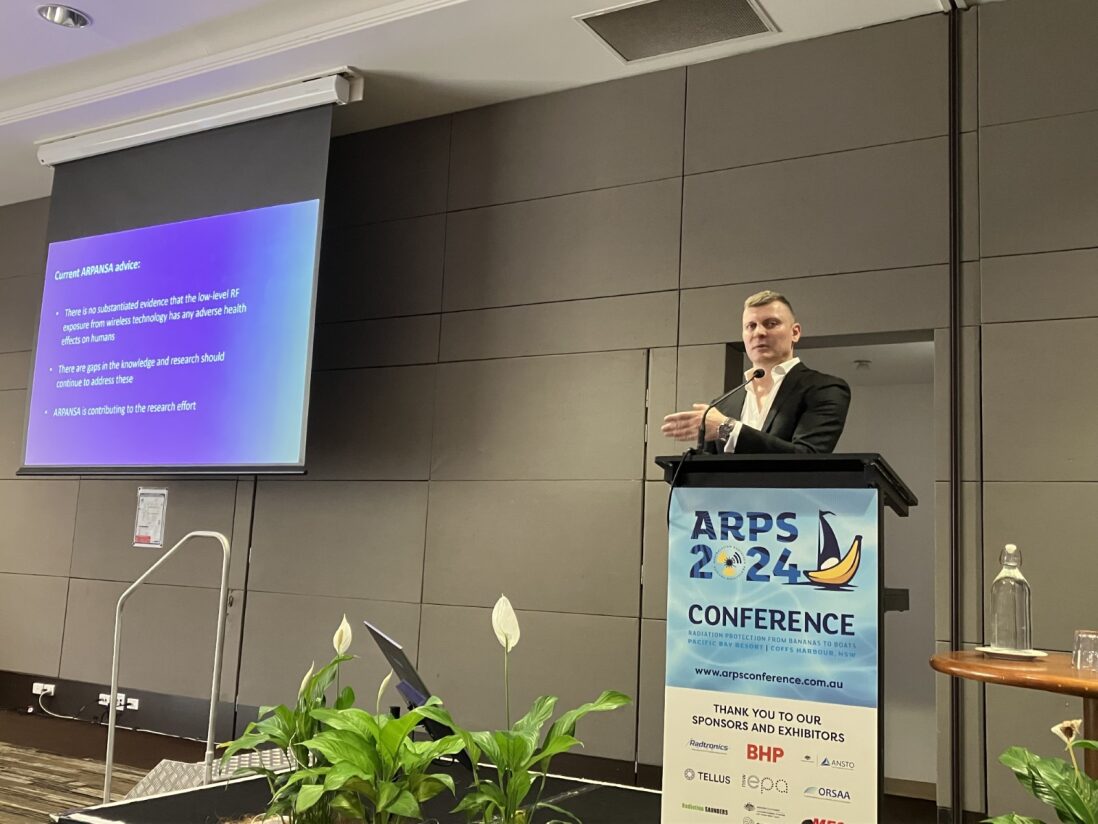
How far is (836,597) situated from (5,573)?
16.9ft

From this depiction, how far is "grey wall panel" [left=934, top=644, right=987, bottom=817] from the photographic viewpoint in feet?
10.5

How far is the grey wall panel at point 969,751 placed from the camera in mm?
3195

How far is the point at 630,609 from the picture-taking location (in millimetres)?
3840

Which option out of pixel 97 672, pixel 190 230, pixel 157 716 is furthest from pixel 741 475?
pixel 97 672

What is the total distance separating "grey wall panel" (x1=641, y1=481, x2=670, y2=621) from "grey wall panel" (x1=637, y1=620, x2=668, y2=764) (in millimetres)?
65

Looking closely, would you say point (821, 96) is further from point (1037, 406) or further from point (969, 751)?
point (969, 751)

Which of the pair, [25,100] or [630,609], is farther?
[25,100]

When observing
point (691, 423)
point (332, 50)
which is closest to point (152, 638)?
point (332, 50)

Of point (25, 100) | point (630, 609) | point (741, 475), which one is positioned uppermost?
point (25, 100)

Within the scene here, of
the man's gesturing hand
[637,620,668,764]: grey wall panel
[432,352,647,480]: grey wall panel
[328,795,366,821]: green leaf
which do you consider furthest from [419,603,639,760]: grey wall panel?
[328,795,366,821]: green leaf

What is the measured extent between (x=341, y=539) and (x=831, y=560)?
9.88 feet

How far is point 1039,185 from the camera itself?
338cm

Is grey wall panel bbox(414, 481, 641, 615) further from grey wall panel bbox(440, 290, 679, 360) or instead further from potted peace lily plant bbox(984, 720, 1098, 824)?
potted peace lily plant bbox(984, 720, 1098, 824)

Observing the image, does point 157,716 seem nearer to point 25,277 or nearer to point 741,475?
point 25,277
